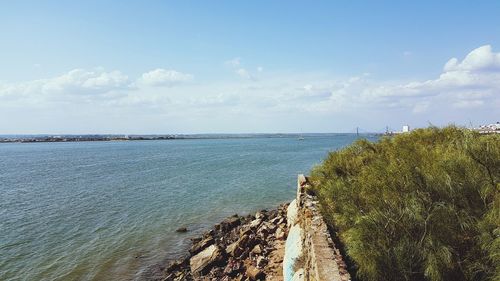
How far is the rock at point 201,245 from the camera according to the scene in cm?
1584

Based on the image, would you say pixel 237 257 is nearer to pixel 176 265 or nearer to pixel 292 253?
pixel 176 265

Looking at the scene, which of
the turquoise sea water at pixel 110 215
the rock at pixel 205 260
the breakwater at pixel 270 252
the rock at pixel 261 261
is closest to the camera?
the breakwater at pixel 270 252

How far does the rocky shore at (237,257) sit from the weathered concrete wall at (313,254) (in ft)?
3.64

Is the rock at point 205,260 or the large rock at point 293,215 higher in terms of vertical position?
the large rock at point 293,215

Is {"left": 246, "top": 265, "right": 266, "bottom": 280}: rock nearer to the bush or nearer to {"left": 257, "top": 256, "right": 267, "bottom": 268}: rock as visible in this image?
{"left": 257, "top": 256, "right": 267, "bottom": 268}: rock

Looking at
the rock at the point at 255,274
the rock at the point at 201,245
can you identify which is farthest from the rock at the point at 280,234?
the rock at the point at 255,274

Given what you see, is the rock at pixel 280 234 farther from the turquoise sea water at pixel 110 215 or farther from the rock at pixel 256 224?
the turquoise sea water at pixel 110 215

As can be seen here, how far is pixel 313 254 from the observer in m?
7.61

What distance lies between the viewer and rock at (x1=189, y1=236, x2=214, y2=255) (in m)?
15.8

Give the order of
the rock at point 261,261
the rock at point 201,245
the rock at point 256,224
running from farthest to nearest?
the rock at point 256,224
the rock at point 201,245
the rock at point 261,261

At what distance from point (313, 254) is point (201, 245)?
9.38m

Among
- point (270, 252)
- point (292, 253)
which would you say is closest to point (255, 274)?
point (292, 253)

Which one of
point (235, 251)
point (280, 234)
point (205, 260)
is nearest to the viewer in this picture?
point (205, 260)

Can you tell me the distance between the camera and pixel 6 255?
15.6 m
